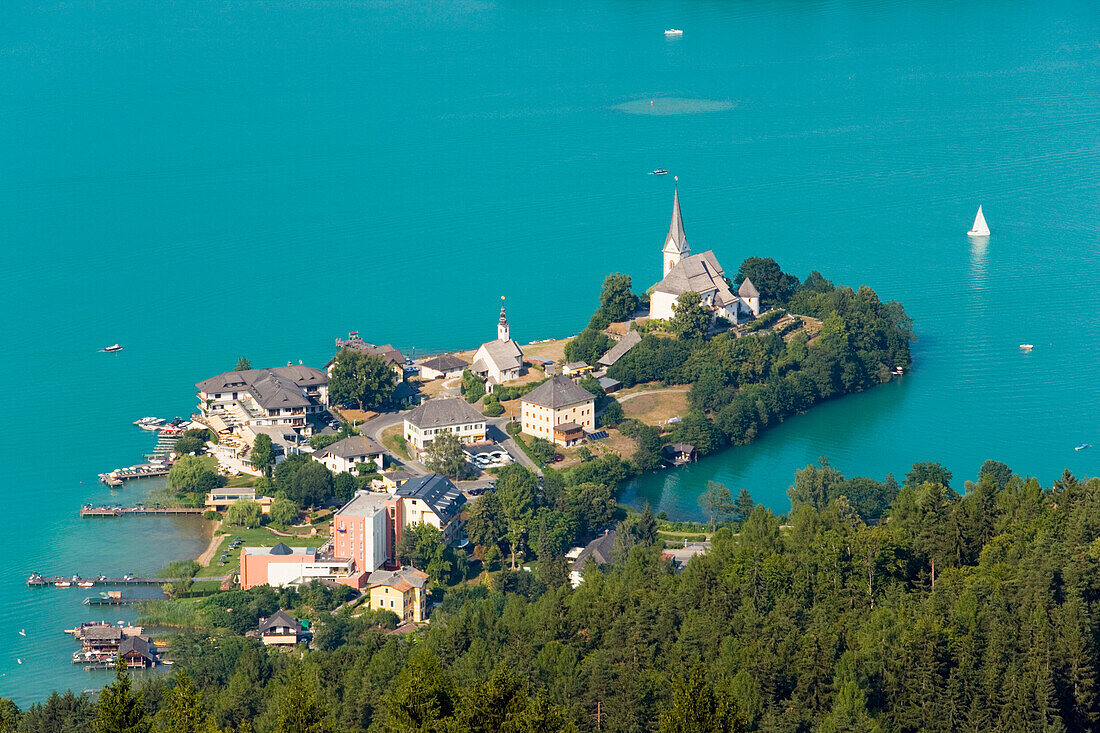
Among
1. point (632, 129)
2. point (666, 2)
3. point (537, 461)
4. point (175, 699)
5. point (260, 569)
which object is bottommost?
point (175, 699)

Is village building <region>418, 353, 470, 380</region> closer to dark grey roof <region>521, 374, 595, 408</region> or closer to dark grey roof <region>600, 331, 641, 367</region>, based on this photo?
dark grey roof <region>600, 331, 641, 367</region>

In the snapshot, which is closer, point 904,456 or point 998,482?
point 998,482

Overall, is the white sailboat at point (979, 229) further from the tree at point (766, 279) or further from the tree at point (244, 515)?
the tree at point (244, 515)

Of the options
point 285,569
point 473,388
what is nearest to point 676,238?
point 473,388

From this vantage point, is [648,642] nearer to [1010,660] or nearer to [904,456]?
[1010,660]

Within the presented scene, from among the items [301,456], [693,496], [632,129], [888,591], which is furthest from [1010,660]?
[632,129]

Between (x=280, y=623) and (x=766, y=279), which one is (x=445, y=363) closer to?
(x=766, y=279)

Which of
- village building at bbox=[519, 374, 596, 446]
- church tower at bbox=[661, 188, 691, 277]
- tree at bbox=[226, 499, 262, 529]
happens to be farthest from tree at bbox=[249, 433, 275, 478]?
church tower at bbox=[661, 188, 691, 277]
